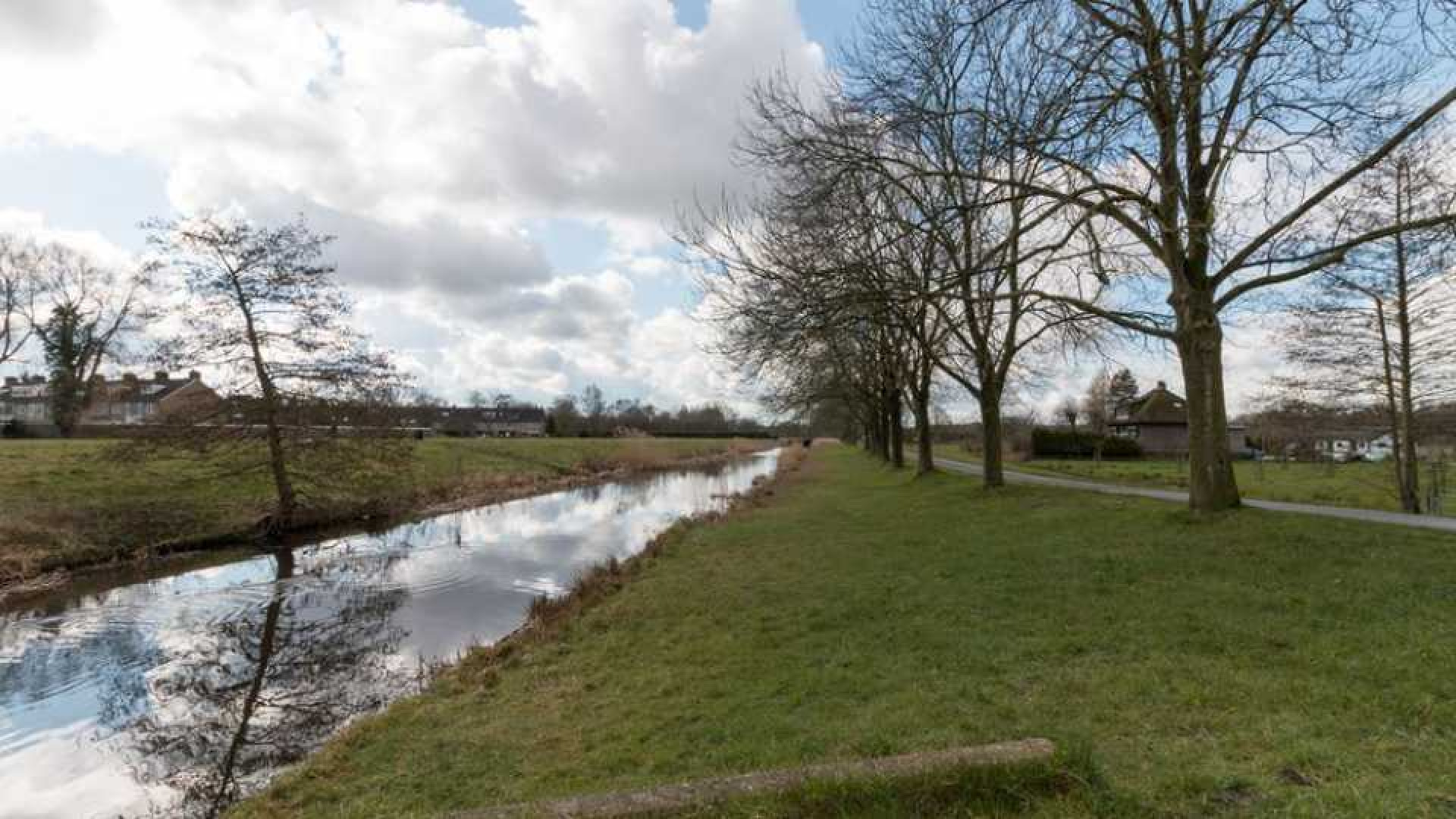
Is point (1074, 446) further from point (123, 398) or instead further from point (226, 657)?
point (123, 398)

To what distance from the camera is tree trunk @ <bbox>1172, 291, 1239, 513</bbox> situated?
10805 millimetres

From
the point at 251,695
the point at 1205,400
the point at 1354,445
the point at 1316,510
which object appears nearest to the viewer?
the point at 251,695

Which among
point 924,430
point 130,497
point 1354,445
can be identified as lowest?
point 130,497

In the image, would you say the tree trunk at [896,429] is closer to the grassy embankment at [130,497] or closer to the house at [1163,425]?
the grassy embankment at [130,497]

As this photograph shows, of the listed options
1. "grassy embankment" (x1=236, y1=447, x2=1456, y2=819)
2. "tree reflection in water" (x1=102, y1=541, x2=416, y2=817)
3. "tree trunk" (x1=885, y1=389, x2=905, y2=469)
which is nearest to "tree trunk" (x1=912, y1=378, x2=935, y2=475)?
"tree trunk" (x1=885, y1=389, x2=905, y2=469)

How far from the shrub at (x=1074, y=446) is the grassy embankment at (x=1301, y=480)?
6468mm

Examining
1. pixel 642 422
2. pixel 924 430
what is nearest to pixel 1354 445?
pixel 924 430

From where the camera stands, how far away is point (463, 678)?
8.27 meters

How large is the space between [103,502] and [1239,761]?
2471 centimetres

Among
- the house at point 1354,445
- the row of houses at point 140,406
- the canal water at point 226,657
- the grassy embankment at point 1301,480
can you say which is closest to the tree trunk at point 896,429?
the grassy embankment at point 1301,480

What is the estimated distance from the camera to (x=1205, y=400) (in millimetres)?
10969

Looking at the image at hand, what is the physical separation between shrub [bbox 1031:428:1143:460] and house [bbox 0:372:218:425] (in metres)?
39.8

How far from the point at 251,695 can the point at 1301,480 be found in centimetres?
2908

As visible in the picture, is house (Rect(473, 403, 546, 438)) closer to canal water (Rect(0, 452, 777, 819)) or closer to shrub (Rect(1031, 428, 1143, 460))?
shrub (Rect(1031, 428, 1143, 460))
